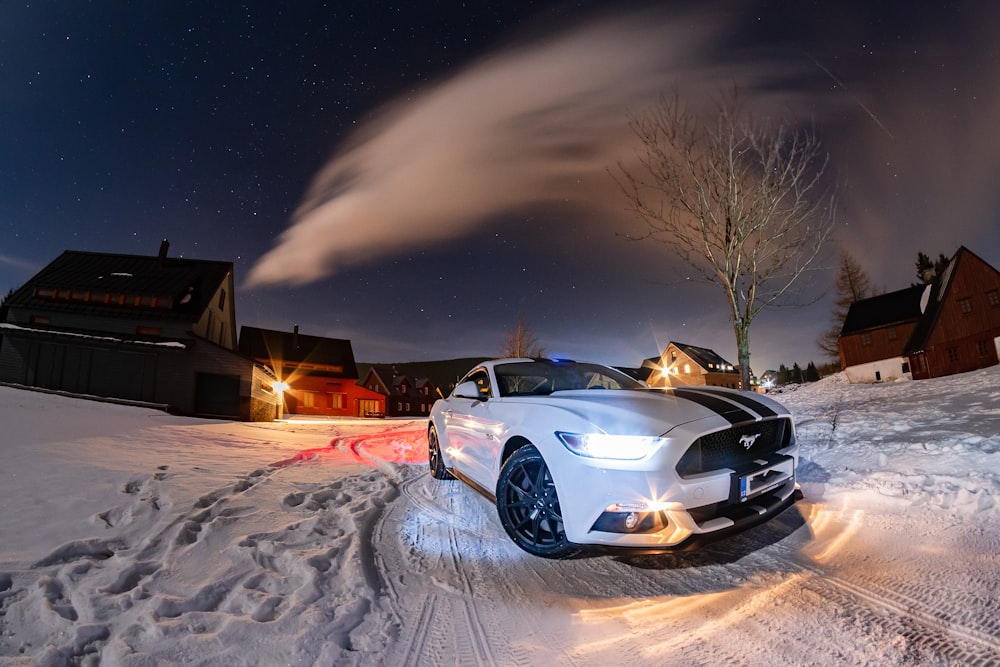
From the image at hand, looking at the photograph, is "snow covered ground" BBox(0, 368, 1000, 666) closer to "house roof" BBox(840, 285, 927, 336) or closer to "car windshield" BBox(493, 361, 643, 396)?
"car windshield" BBox(493, 361, 643, 396)

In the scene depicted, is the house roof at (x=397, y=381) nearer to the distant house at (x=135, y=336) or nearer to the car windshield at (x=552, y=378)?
the distant house at (x=135, y=336)

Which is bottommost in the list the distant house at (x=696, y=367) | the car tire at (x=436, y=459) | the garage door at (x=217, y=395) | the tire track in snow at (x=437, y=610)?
the tire track in snow at (x=437, y=610)

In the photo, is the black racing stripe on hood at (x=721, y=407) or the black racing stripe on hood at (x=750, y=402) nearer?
the black racing stripe on hood at (x=721, y=407)

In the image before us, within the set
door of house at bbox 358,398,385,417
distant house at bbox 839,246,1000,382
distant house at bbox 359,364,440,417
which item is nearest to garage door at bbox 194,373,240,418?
door of house at bbox 358,398,385,417

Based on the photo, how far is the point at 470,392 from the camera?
470cm

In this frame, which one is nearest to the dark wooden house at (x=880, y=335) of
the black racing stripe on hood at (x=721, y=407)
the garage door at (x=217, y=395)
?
the black racing stripe on hood at (x=721, y=407)

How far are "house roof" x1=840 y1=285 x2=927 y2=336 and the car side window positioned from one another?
39.6m

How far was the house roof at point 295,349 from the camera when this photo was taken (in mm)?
46062

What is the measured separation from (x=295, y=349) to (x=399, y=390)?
16.1 meters

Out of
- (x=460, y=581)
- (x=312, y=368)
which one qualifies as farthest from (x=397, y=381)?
(x=460, y=581)

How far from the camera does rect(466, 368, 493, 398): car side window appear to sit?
14.8ft

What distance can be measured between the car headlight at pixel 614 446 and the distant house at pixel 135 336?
878 inches

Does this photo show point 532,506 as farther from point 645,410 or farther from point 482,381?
point 482,381

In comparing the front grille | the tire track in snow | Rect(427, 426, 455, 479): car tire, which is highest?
the front grille
